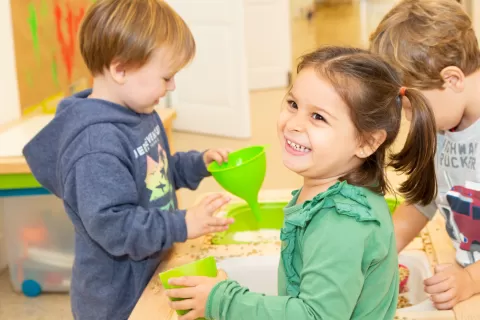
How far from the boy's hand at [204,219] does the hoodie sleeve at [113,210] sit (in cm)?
4

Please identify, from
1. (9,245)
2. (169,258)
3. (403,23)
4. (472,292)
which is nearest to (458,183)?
(472,292)

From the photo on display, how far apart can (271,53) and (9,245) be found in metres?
2.93

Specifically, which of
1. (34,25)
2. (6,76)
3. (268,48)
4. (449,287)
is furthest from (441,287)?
(268,48)

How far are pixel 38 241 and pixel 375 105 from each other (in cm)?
139

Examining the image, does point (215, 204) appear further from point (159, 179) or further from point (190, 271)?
point (190, 271)

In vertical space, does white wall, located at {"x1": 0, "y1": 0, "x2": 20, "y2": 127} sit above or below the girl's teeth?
below

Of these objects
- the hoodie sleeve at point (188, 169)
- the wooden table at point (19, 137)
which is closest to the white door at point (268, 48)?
the wooden table at point (19, 137)

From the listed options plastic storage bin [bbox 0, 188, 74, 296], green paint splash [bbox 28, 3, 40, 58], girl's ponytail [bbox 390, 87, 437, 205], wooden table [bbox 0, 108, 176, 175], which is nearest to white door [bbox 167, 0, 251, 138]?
green paint splash [bbox 28, 3, 40, 58]

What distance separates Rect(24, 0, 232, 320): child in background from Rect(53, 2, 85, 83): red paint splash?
1.50m

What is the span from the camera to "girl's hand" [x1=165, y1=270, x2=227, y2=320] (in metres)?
0.86

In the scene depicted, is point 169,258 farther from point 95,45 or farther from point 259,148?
point 95,45

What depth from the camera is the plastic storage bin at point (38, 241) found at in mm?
1941

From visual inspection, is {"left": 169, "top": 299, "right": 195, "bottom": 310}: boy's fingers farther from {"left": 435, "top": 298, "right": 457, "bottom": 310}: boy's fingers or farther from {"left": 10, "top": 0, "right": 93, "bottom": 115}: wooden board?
{"left": 10, "top": 0, "right": 93, "bottom": 115}: wooden board

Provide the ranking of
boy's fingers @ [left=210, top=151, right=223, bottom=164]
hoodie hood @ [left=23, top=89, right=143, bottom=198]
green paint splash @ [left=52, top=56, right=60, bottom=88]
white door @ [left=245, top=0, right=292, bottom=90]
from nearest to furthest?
1. hoodie hood @ [left=23, top=89, right=143, bottom=198]
2. boy's fingers @ [left=210, top=151, right=223, bottom=164]
3. green paint splash @ [left=52, top=56, right=60, bottom=88]
4. white door @ [left=245, top=0, right=292, bottom=90]
